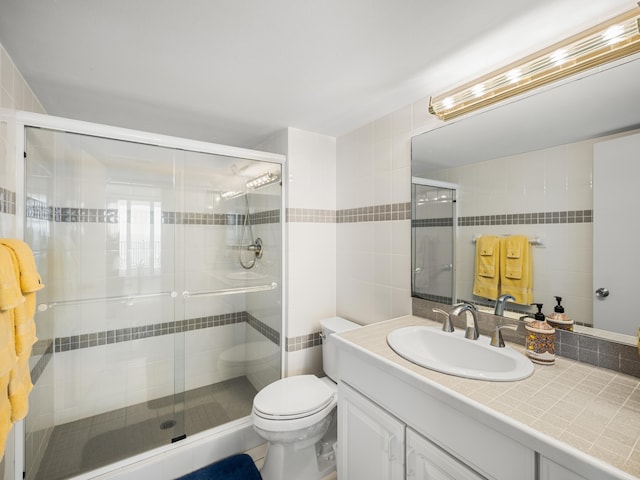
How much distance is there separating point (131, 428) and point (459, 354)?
1906 mm

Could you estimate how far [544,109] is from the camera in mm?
1196

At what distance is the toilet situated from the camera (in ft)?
4.89

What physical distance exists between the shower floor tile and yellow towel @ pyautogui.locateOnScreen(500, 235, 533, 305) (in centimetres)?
184

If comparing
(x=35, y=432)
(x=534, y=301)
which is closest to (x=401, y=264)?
(x=534, y=301)

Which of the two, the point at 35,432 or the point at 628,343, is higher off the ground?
the point at 628,343

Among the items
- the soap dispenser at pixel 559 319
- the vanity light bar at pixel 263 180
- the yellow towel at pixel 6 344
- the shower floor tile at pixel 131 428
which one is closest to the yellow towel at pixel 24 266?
the yellow towel at pixel 6 344

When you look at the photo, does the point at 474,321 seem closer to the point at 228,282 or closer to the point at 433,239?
the point at 433,239

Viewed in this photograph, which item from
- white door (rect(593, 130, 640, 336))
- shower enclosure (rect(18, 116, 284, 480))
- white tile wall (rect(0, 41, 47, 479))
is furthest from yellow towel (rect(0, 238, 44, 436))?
white door (rect(593, 130, 640, 336))

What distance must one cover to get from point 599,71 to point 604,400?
114cm

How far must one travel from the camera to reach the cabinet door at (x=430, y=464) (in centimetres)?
87

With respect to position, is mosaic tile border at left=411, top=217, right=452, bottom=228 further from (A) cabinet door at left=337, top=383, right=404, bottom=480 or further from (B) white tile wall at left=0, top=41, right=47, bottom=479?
(B) white tile wall at left=0, top=41, right=47, bottom=479

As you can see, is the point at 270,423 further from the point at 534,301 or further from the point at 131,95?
the point at 131,95

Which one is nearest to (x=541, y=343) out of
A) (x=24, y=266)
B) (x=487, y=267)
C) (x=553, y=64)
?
(x=487, y=267)

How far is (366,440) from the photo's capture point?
47.4 inches
